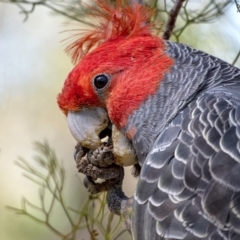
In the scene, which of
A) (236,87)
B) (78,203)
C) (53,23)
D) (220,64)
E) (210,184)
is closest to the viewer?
(210,184)

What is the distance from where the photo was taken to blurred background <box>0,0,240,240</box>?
2373 mm

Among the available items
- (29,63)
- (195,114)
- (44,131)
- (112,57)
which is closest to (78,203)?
(44,131)

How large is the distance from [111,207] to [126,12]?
22.5 inches

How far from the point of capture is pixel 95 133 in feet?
4.56

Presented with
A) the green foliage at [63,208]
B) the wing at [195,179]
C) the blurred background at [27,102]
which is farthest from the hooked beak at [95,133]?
the blurred background at [27,102]

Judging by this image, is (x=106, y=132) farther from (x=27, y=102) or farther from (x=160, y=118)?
(x=27, y=102)

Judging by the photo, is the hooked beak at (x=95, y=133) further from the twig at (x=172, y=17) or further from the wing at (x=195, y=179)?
the twig at (x=172, y=17)

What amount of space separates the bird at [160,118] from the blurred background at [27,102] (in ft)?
2.91

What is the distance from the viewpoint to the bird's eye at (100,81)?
1389 mm

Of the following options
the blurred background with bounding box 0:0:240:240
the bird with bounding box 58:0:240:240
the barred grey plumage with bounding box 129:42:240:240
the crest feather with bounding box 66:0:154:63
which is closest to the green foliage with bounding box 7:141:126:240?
the blurred background with bounding box 0:0:240:240

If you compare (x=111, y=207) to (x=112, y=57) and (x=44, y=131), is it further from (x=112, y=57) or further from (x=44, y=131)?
(x=44, y=131)

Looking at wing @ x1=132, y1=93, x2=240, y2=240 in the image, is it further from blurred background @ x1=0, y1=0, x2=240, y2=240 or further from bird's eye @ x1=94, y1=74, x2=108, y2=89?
blurred background @ x1=0, y1=0, x2=240, y2=240

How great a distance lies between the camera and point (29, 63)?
2.43 m

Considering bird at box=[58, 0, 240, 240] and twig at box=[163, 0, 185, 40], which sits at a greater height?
twig at box=[163, 0, 185, 40]
